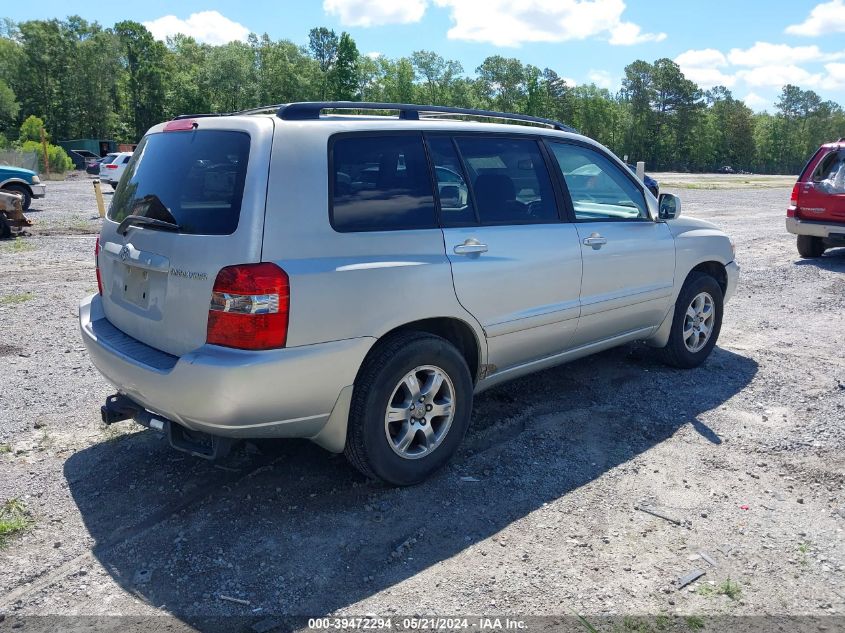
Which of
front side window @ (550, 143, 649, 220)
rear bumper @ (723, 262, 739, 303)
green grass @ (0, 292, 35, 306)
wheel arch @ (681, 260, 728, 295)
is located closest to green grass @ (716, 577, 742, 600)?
front side window @ (550, 143, 649, 220)

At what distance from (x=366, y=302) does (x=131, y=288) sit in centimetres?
132

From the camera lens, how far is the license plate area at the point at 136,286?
3518 millimetres

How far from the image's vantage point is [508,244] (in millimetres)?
4062

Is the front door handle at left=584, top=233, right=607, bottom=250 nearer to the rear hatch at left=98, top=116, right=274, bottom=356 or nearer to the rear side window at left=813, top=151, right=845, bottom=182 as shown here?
the rear hatch at left=98, top=116, right=274, bottom=356

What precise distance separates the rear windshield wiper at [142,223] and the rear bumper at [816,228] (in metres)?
11.1

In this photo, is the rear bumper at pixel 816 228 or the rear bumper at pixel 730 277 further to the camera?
the rear bumper at pixel 816 228

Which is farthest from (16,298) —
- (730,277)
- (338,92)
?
(338,92)

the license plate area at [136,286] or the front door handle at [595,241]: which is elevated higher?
the front door handle at [595,241]

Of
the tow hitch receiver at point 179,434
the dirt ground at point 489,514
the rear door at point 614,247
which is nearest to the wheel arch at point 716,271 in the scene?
the rear door at point 614,247

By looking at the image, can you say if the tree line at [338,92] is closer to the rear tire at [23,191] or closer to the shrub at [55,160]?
the shrub at [55,160]

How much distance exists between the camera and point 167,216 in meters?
3.47

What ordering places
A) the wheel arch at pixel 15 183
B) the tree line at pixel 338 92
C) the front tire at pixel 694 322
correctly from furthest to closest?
the tree line at pixel 338 92 → the wheel arch at pixel 15 183 → the front tire at pixel 694 322

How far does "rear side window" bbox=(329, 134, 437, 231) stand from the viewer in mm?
3436

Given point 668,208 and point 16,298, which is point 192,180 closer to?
point 668,208
